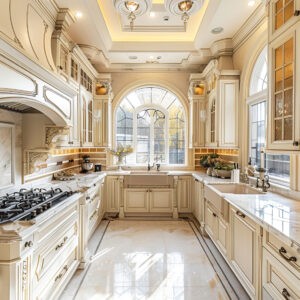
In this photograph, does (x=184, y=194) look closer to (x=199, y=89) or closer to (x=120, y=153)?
(x=120, y=153)

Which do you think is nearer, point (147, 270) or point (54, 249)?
point (54, 249)

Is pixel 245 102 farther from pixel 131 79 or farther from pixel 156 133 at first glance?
pixel 131 79

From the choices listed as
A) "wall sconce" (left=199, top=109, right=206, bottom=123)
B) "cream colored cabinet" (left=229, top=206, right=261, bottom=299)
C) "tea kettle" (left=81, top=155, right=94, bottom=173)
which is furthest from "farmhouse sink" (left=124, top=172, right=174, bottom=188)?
"cream colored cabinet" (left=229, top=206, right=261, bottom=299)

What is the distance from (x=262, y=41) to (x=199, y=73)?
1865mm

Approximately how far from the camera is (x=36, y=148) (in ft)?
8.39

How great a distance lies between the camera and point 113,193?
4.44 meters

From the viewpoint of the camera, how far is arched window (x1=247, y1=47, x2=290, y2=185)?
9.48 ft

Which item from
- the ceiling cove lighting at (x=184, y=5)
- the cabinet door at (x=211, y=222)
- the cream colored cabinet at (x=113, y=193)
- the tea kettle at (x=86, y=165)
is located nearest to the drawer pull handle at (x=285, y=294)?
the cabinet door at (x=211, y=222)

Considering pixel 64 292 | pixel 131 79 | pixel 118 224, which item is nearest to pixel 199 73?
pixel 131 79

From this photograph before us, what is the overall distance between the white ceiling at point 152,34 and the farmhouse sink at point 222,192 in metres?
2.22

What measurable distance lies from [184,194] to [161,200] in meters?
0.46

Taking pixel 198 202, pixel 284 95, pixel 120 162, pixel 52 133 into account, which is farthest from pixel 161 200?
pixel 284 95

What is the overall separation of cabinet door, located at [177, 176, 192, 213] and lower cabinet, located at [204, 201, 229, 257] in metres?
0.95

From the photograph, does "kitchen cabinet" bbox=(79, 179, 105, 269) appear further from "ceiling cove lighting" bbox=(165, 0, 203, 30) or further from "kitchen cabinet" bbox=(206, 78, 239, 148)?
"ceiling cove lighting" bbox=(165, 0, 203, 30)
